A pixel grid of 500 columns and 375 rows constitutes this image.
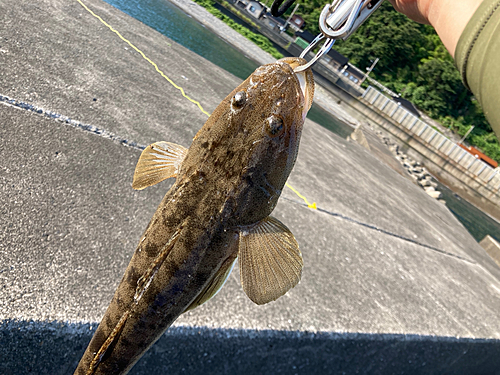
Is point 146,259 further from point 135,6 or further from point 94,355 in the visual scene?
point 135,6

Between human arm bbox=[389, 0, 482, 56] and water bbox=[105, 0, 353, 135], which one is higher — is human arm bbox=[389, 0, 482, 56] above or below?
above

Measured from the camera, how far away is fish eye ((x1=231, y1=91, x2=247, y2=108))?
1359 millimetres

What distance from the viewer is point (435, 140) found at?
105 feet

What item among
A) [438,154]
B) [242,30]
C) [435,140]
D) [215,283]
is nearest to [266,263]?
[215,283]

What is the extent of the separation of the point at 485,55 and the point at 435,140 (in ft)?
119

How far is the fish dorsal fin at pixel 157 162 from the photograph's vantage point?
146cm

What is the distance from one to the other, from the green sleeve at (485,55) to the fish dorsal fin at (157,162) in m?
1.44

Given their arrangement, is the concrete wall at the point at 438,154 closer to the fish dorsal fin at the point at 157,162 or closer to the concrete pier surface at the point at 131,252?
the concrete pier surface at the point at 131,252

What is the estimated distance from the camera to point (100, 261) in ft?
6.18

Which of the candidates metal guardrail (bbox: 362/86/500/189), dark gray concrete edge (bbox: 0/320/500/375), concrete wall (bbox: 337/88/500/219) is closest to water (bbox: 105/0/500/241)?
concrete wall (bbox: 337/88/500/219)

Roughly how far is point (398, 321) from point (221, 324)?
1851mm

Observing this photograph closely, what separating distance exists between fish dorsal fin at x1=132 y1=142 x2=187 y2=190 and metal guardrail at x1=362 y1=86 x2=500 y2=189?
120 ft

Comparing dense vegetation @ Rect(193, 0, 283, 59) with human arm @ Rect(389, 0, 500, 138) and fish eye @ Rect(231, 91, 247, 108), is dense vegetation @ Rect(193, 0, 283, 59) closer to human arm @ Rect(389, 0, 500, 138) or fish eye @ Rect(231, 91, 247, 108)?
human arm @ Rect(389, 0, 500, 138)

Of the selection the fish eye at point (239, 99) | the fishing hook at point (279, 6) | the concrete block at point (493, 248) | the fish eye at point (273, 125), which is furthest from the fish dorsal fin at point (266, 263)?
the concrete block at point (493, 248)
